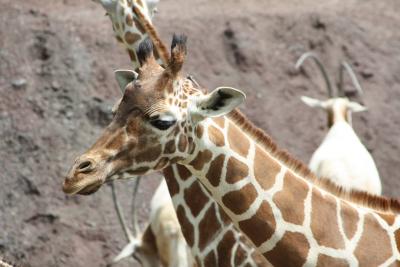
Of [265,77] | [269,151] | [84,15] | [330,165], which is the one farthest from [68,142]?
[269,151]

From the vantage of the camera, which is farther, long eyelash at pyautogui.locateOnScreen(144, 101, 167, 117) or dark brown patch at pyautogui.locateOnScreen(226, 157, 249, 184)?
dark brown patch at pyautogui.locateOnScreen(226, 157, 249, 184)

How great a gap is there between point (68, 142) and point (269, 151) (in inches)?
309

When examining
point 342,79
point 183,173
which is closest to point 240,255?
point 183,173

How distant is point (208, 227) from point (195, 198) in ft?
0.74

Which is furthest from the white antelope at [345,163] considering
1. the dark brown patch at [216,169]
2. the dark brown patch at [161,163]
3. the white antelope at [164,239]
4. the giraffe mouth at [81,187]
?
the giraffe mouth at [81,187]

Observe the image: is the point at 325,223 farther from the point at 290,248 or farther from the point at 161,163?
the point at 161,163

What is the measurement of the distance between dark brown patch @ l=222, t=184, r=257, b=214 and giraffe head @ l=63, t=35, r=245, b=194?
1.15 feet

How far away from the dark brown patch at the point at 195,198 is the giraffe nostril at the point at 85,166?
5.77 feet

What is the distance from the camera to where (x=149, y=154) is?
603 centimetres

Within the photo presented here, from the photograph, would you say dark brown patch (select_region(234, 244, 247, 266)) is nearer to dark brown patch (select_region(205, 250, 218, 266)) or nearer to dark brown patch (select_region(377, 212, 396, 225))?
dark brown patch (select_region(205, 250, 218, 266))

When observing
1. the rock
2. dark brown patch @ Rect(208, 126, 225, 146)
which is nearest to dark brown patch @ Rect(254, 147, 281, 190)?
dark brown patch @ Rect(208, 126, 225, 146)

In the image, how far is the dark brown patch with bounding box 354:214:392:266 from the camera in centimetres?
614

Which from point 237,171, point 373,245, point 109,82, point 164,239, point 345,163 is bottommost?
point 109,82

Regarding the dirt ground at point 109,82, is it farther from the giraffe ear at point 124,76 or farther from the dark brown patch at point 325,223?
the dark brown patch at point 325,223
